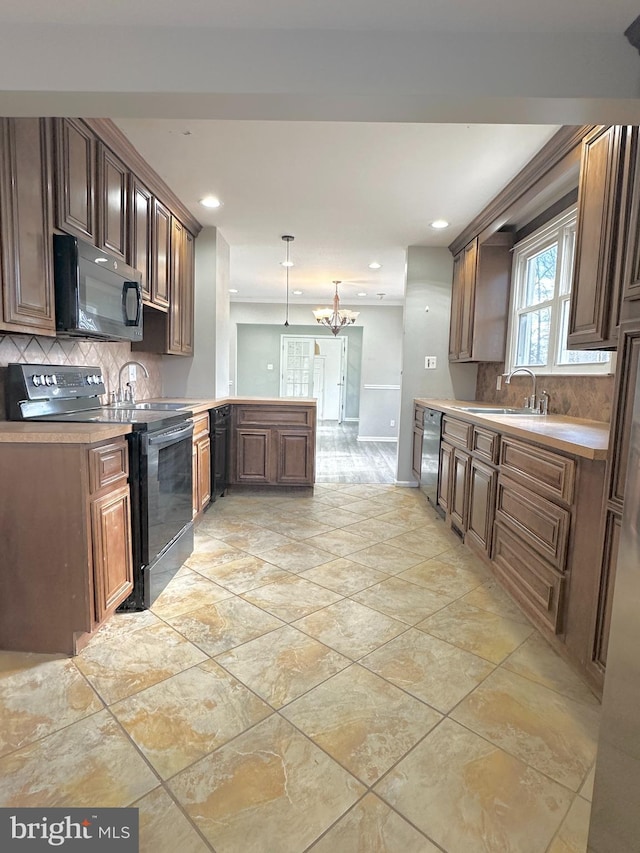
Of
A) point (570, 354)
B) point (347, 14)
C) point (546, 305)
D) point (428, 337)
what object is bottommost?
point (570, 354)

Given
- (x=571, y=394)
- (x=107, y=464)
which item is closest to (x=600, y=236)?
(x=571, y=394)

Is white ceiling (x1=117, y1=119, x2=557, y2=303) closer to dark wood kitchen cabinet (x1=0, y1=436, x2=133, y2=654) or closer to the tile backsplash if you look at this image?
the tile backsplash

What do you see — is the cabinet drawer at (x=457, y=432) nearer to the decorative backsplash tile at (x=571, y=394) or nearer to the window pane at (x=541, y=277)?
the decorative backsplash tile at (x=571, y=394)

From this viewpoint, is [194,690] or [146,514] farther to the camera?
[146,514]

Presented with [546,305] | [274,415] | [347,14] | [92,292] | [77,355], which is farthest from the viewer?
[274,415]

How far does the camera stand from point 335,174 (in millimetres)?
2941

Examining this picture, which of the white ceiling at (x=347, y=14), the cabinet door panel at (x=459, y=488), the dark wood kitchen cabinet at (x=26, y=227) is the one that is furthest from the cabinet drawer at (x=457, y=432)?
the dark wood kitchen cabinet at (x=26, y=227)

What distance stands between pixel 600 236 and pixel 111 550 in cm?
253

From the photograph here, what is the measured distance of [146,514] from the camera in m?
2.12

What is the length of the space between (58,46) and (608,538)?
7.70ft

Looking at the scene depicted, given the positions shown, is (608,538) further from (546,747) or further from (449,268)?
(449,268)

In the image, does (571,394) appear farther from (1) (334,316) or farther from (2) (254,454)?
(1) (334,316)

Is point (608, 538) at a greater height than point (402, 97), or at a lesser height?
lesser

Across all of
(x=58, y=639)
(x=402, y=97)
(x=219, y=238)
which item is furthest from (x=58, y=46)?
(x=219, y=238)
